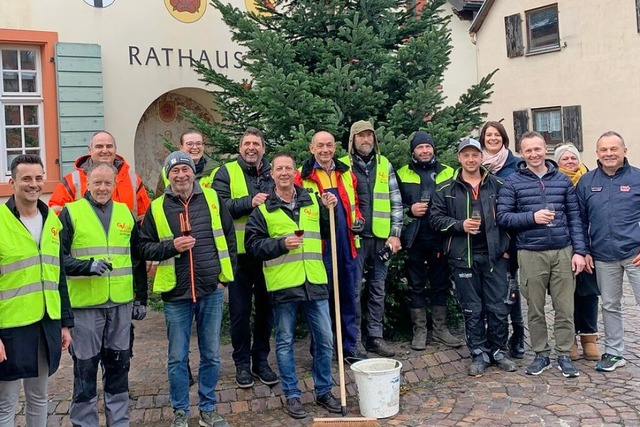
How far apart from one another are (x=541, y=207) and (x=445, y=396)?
181cm

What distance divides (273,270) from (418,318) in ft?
6.58

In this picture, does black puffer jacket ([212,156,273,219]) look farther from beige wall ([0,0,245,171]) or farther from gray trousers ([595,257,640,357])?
beige wall ([0,0,245,171])

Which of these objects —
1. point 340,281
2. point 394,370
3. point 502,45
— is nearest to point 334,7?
point 340,281

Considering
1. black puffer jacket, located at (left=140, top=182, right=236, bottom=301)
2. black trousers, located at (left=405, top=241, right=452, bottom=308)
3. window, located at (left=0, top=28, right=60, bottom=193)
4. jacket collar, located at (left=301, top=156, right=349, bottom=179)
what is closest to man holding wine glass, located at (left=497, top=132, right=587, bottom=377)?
black trousers, located at (left=405, top=241, right=452, bottom=308)

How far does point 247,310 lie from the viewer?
17.2ft

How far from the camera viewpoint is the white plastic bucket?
4.79 meters

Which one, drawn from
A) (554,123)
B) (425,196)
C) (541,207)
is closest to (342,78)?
(425,196)

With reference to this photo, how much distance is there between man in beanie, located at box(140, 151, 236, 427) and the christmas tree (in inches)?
56.9

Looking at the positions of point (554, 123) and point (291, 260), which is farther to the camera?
point (554, 123)

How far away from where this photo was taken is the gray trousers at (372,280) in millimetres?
5609

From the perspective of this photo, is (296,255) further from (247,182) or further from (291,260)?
(247,182)

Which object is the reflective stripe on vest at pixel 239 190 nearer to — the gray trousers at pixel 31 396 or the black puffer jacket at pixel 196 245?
the black puffer jacket at pixel 196 245

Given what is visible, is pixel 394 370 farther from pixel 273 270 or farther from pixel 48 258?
pixel 48 258

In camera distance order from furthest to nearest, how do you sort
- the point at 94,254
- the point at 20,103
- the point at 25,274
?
the point at 20,103
the point at 94,254
the point at 25,274
